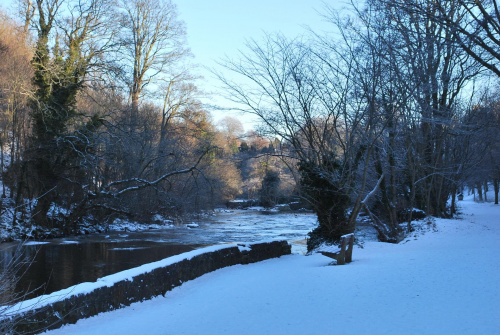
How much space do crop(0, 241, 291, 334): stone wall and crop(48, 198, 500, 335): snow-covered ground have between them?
150mm

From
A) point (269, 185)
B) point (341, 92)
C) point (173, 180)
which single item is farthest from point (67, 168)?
point (269, 185)

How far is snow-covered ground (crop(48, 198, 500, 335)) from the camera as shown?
5.53m

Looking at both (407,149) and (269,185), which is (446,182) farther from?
(269,185)

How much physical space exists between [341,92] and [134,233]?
14.2 metres

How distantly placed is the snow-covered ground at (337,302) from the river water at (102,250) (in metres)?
2.24

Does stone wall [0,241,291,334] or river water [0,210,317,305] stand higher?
stone wall [0,241,291,334]

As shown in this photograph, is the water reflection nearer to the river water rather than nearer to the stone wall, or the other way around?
the river water

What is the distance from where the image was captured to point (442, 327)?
5.13 meters

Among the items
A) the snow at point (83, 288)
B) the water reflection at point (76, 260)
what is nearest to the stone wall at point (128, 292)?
the snow at point (83, 288)

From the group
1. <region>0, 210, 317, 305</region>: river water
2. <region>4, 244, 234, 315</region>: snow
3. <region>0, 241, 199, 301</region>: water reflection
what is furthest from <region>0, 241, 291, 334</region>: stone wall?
<region>0, 241, 199, 301</region>: water reflection

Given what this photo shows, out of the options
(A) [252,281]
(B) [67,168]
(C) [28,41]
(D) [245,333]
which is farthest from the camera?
(C) [28,41]

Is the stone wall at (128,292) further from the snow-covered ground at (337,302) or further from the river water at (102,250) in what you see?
the river water at (102,250)

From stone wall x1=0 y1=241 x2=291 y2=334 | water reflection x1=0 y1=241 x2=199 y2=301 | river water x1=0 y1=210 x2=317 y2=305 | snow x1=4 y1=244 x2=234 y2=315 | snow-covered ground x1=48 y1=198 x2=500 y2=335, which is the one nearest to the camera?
snow x1=4 y1=244 x2=234 y2=315

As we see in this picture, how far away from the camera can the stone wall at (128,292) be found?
5301mm
